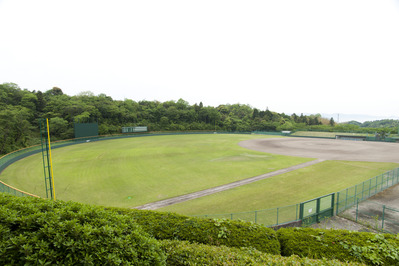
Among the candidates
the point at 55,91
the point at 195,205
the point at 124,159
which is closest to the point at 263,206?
the point at 195,205

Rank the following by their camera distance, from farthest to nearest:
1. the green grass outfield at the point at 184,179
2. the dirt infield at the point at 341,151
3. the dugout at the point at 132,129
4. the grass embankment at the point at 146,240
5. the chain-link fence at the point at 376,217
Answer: the dugout at the point at 132,129, the dirt infield at the point at 341,151, the green grass outfield at the point at 184,179, the chain-link fence at the point at 376,217, the grass embankment at the point at 146,240

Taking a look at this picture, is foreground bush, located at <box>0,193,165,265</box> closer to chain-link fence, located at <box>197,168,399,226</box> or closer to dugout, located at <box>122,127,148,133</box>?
chain-link fence, located at <box>197,168,399,226</box>

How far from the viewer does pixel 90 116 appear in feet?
257

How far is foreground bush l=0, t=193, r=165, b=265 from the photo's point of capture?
3080 millimetres

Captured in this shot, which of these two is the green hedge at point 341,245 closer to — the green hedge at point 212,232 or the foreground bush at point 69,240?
the green hedge at point 212,232

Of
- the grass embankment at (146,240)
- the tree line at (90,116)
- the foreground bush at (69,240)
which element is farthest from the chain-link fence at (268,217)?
the tree line at (90,116)

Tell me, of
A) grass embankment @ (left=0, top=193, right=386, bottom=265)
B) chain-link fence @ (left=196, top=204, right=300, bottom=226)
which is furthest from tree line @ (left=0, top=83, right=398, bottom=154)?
grass embankment @ (left=0, top=193, right=386, bottom=265)

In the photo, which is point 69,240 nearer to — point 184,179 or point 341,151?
point 184,179

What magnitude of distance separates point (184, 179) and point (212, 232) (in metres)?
16.0

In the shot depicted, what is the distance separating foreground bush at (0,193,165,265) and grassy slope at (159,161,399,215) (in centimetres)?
1158

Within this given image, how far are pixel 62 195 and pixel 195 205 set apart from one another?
12.5 m

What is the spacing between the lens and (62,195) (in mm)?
17922

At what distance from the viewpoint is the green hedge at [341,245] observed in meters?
6.09

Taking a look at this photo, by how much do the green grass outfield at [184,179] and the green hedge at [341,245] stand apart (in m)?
8.07
